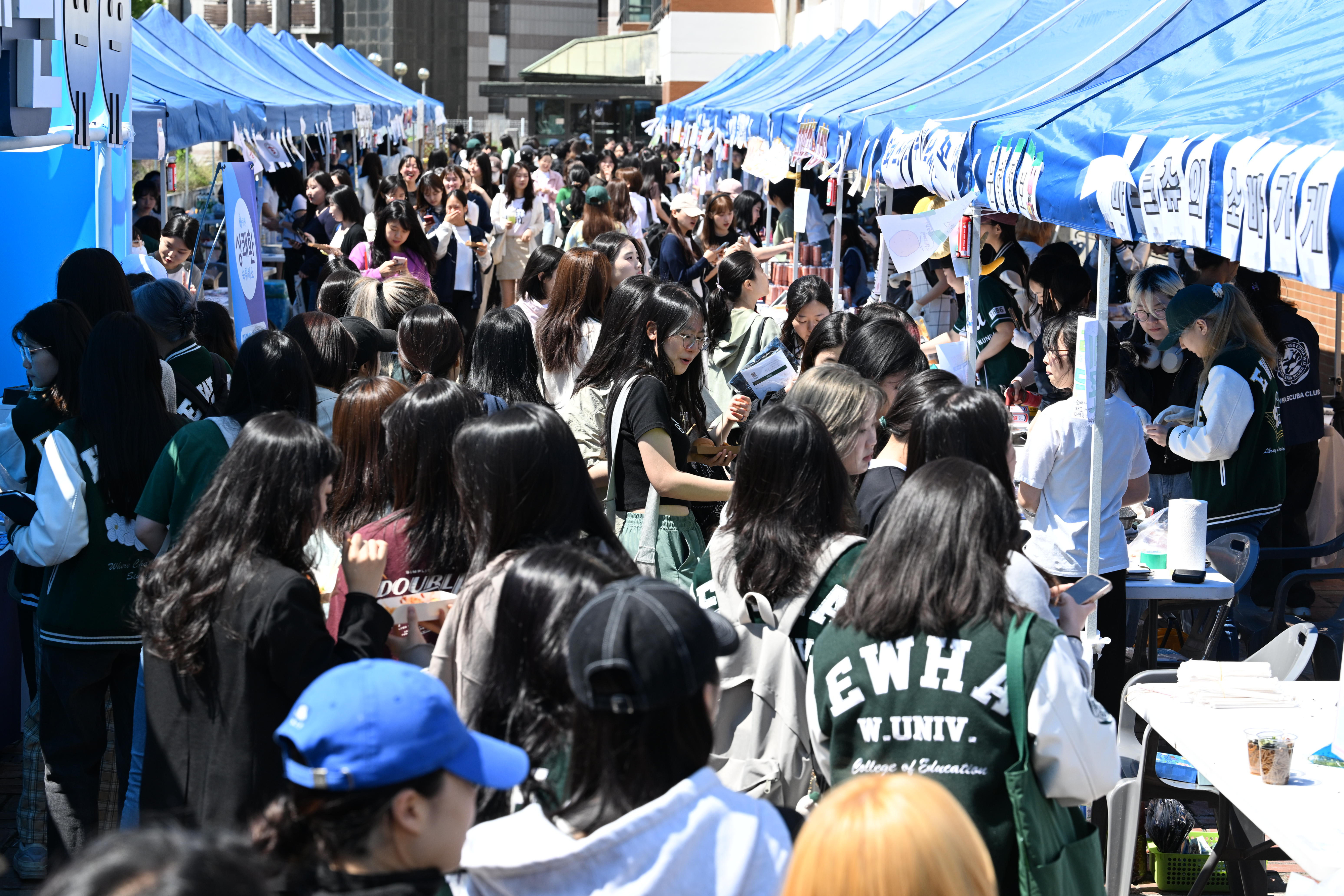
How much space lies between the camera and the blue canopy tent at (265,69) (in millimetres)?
15094

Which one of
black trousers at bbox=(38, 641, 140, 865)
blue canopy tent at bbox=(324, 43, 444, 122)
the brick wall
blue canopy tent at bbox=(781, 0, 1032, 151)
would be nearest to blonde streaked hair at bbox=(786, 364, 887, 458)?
black trousers at bbox=(38, 641, 140, 865)

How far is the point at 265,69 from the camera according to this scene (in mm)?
16328

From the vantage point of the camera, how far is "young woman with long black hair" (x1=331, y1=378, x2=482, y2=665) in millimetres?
3357

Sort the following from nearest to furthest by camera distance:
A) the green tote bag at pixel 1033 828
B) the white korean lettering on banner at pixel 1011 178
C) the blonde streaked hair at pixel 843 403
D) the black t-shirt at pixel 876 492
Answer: the green tote bag at pixel 1033 828 → the black t-shirt at pixel 876 492 → the blonde streaked hair at pixel 843 403 → the white korean lettering on banner at pixel 1011 178

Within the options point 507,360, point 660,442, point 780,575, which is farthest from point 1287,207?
point 507,360

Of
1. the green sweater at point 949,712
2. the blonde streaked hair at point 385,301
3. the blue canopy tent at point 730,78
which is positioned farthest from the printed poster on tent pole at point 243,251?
the blue canopy tent at point 730,78

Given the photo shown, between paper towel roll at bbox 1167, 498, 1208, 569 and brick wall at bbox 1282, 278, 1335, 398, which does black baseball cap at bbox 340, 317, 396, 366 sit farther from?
brick wall at bbox 1282, 278, 1335, 398

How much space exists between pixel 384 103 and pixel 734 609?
805 inches

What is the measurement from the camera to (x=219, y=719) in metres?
2.70

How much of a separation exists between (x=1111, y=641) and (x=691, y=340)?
193 centimetres

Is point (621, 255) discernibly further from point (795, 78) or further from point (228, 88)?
point (795, 78)

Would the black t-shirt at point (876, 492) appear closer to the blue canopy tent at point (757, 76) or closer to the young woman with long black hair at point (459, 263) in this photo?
the young woman with long black hair at point (459, 263)

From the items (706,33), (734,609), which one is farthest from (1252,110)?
(706,33)

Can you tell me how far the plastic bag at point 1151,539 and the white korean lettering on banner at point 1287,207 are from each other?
2.15 metres
